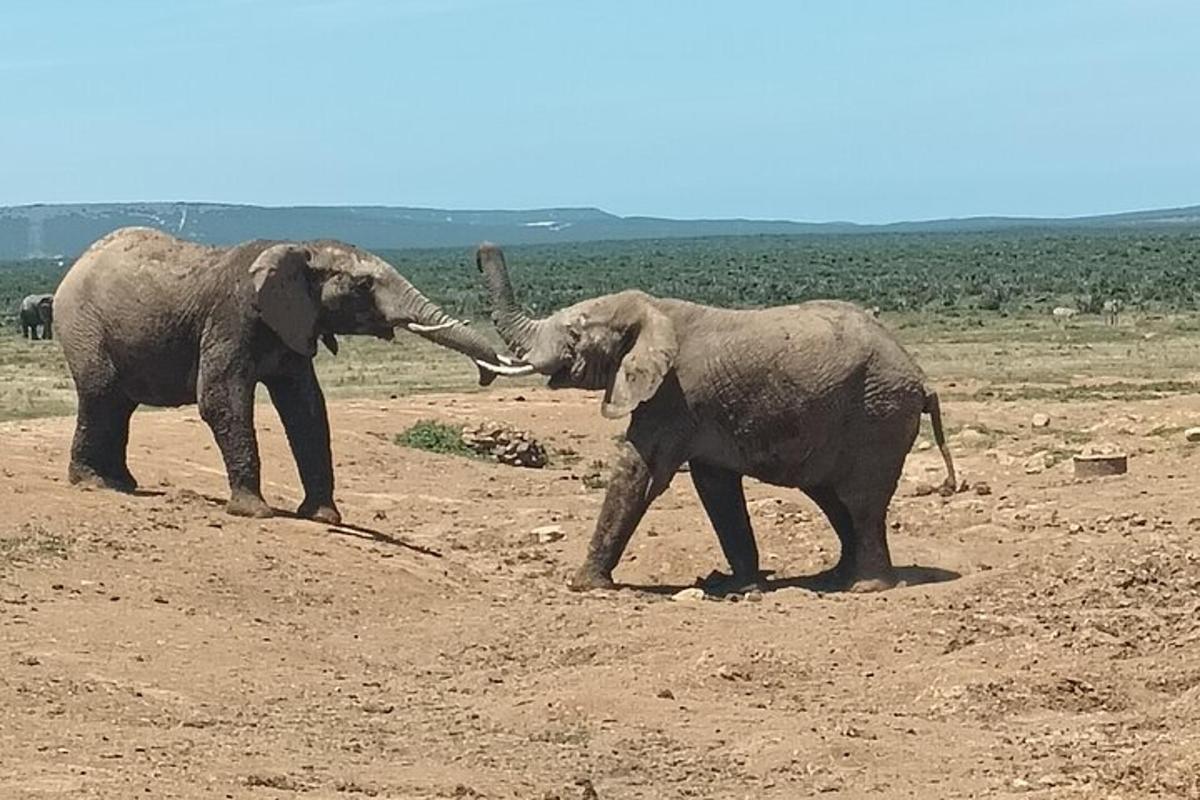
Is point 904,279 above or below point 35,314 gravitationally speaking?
below

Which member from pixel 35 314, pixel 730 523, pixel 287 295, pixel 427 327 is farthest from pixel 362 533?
pixel 35 314

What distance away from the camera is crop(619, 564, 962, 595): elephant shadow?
1395 cm

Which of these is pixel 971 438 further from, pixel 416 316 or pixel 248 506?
pixel 248 506

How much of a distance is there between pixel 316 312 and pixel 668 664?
5126mm

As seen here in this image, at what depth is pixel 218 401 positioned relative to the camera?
49.3 ft

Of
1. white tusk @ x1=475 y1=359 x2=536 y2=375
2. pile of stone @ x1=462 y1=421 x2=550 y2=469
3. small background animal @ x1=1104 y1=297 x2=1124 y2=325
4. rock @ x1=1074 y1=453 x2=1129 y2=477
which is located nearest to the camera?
white tusk @ x1=475 y1=359 x2=536 y2=375

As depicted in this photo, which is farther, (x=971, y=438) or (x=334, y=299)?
(x=971, y=438)

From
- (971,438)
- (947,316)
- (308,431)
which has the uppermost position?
(308,431)

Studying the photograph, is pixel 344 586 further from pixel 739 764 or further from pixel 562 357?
pixel 739 764

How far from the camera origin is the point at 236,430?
49.3 feet

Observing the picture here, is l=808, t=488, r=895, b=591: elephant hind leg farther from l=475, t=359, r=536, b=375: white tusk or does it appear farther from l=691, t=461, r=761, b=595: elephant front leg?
l=475, t=359, r=536, b=375: white tusk

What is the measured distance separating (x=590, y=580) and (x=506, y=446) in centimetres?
815

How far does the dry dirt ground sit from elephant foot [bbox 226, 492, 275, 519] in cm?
17

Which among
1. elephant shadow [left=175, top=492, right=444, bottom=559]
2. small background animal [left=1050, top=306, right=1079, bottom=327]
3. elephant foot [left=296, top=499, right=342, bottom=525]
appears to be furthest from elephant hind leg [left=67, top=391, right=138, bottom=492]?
small background animal [left=1050, top=306, right=1079, bottom=327]
